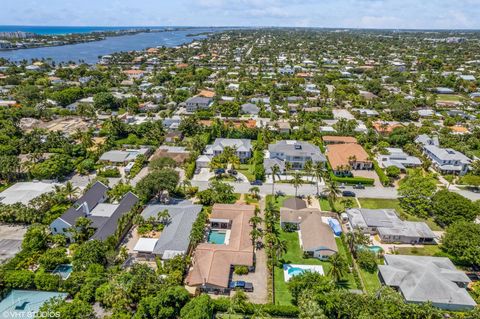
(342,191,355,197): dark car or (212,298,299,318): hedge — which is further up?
(342,191,355,197): dark car

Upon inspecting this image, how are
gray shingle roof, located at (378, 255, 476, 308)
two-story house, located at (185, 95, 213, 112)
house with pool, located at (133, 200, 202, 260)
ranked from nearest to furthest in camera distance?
gray shingle roof, located at (378, 255, 476, 308), house with pool, located at (133, 200, 202, 260), two-story house, located at (185, 95, 213, 112)

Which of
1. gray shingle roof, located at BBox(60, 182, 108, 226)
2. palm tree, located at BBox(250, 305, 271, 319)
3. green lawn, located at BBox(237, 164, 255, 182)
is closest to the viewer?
palm tree, located at BBox(250, 305, 271, 319)

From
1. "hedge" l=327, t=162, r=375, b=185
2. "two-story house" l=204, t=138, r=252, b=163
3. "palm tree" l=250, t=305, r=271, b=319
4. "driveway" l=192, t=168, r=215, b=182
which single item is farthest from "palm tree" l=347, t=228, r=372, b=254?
"two-story house" l=204, t=138, r=252, b=163

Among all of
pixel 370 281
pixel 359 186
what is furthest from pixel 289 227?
pixel 359 186

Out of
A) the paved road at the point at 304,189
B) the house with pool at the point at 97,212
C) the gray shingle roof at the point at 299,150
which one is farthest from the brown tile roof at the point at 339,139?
the house with pool at the point at 97,212

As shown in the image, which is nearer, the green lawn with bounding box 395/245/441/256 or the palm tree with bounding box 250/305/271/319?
the palm tree with bounding box 250/305/271/319

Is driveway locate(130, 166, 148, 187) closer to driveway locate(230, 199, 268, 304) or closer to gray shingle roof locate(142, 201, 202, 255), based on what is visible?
gray shingle roof locate(142, 201, 202, 255)

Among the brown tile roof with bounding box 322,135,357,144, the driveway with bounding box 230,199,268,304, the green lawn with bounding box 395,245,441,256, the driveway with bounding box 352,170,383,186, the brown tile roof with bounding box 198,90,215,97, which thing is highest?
the brown tile roof with bounding box 198,90,215,97
